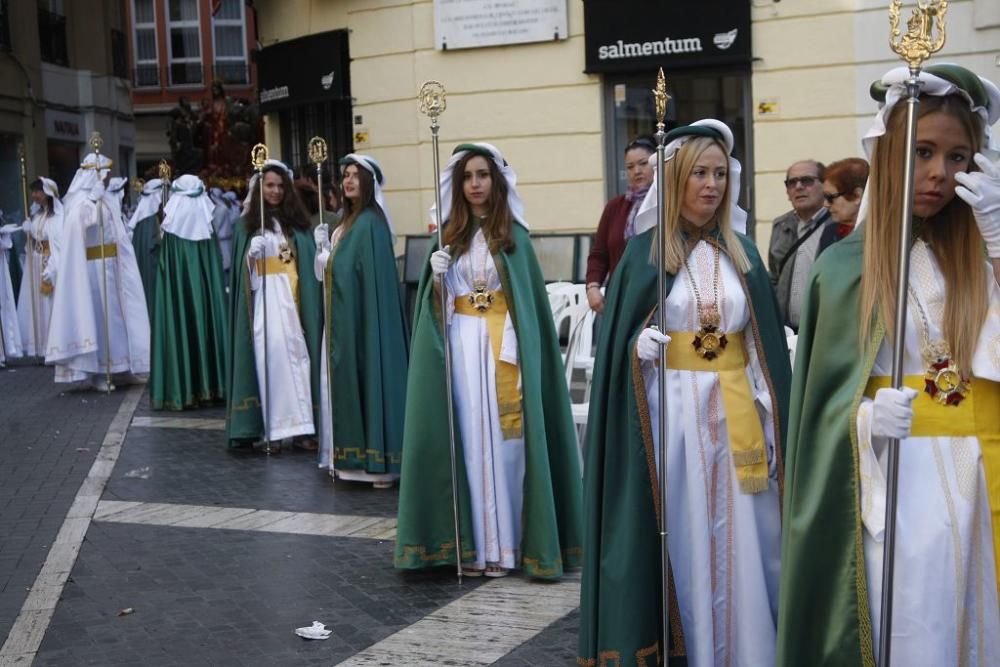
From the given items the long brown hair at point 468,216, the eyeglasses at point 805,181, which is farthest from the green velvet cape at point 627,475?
the eyeglasses at point 805,181

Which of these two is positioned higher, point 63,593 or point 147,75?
point 147,75

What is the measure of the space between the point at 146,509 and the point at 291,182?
3242mm

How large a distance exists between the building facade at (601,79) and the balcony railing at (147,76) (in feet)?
108

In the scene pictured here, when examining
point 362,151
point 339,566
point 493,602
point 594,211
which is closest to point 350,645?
point 493,602

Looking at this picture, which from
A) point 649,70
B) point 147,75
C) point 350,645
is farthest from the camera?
point 147,75

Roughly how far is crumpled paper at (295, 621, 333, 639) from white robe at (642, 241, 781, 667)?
5.56 feet

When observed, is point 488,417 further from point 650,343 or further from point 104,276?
point 104,276

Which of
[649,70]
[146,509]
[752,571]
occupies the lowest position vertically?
[146,509]

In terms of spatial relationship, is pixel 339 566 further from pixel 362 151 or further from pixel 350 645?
pixel 362 151

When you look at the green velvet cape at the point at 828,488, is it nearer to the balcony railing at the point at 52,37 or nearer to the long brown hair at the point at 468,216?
the long brown hair at the point at 468,216

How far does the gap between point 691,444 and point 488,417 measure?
6.79 feet

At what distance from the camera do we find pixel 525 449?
271 inches

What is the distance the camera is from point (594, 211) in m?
14.1

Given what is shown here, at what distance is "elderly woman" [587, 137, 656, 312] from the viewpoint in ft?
29.2
